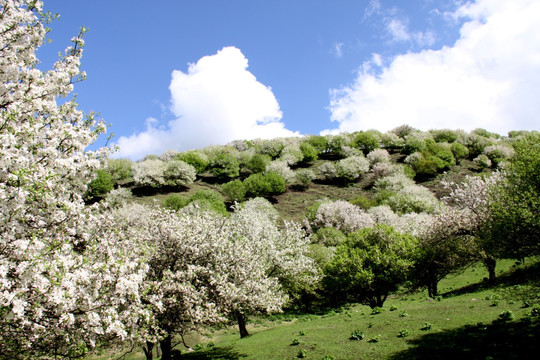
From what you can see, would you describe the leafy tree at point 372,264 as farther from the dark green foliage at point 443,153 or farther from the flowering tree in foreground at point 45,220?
the dark green foliage at point 443,153

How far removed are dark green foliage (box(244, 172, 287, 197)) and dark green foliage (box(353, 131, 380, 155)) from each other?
44044 millimetres

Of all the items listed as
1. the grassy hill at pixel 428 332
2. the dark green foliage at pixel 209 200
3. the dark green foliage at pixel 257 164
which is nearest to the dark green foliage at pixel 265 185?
the dark green foliage at pixel 209 200

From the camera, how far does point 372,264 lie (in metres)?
27.6

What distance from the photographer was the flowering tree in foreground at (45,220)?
23.1ft

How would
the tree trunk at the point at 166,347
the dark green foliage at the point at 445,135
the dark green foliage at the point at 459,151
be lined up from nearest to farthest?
the tree trunk at the point at 166,347, the dark green foliage at the point at 459,151, the dark green foliage at the point at 445,135

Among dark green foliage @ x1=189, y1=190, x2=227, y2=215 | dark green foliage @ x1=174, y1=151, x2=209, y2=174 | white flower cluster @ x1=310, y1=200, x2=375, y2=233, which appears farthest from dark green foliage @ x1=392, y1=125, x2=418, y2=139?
dark green foliage @ x1=189, y1=190, x2=227, y2=215

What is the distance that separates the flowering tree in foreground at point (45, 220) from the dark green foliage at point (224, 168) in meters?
78.1

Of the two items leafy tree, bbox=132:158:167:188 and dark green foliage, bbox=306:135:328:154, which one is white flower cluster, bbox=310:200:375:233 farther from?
dark green foliage, bbox=306:135:328:154

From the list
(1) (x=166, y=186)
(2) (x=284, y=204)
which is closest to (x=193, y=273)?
(2) (x=284, y=204)

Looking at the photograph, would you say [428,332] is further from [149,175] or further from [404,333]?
Result: [149,175]

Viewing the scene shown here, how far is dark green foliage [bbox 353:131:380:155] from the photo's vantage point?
356 ft

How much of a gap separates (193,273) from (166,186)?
230 feet

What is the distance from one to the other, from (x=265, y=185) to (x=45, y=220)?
219 ft

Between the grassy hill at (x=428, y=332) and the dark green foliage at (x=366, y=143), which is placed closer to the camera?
the grassy hill at (x=428, y=332)
